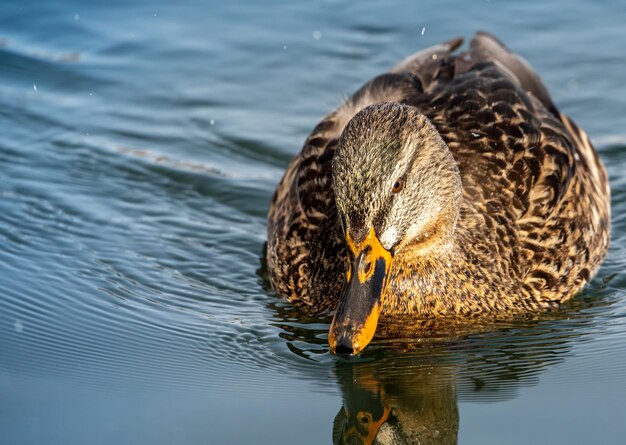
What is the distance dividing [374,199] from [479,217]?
1557 millimetres

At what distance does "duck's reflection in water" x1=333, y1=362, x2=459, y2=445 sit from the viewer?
6867mm

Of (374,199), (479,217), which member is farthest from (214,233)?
(374,199)

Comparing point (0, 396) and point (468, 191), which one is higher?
point (468, 191)

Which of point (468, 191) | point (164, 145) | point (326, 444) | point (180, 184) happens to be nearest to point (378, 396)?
point (326, 444)

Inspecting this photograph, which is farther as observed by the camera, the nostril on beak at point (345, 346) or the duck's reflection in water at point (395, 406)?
the nostril on beak at point (345, 346)

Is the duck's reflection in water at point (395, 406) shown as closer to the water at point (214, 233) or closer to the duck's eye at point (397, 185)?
the water at point (214, 233)

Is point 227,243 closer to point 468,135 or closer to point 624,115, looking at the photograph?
point 468,135

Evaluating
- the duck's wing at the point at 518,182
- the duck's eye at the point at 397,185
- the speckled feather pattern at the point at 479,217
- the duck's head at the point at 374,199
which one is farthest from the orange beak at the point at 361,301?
the duck's wing at the point at 518,182

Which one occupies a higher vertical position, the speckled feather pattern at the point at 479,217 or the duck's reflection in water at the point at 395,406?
the speckled feather pattern at the point at 479,217

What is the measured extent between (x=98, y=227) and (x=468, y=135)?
3.27 metres

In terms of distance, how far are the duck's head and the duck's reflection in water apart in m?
0.37

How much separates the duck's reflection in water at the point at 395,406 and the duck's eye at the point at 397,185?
1.19 meters

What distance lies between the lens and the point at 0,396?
725 centimetres

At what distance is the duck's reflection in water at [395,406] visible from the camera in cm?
687
